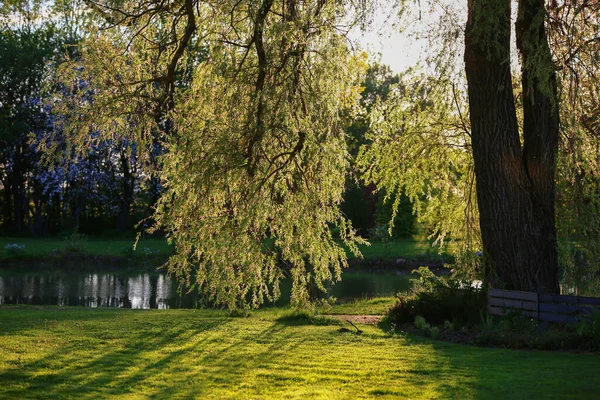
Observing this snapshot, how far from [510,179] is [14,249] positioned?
66.3 feet

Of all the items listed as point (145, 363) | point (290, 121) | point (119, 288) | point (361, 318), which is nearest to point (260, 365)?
point (145, 363)

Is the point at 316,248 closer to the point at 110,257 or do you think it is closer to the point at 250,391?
the point at 250,391

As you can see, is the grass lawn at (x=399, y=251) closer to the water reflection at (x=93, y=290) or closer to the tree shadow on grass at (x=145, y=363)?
the water reflection at (x=93, y=290)

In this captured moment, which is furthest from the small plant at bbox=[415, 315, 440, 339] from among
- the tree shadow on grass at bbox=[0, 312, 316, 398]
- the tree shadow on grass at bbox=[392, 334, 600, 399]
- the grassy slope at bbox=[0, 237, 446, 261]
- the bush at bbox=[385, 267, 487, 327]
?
the grassy slope at bbox=[0, 237, 446, 261]

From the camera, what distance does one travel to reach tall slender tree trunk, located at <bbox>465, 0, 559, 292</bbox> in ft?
33.4

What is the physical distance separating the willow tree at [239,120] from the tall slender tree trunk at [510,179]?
257 cm

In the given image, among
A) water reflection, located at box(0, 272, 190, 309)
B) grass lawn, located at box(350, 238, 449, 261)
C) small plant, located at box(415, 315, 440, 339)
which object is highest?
grass lawn, located at box(350, 238, 449, 261)

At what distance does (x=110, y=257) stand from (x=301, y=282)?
57.4 feet

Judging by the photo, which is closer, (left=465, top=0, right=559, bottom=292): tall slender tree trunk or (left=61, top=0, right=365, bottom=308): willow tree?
(left=61, top=0, right=365, bottom=308): willow tree

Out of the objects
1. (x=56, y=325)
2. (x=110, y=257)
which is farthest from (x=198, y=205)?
(x=110, y=257)

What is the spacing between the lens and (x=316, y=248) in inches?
329

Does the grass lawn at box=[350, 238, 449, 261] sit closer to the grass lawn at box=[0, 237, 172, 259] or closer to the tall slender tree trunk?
the grass lawn at box=[0, 237, 172, 259]

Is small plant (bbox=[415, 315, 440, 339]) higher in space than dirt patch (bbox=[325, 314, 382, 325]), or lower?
higher

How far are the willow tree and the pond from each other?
8.00 m
